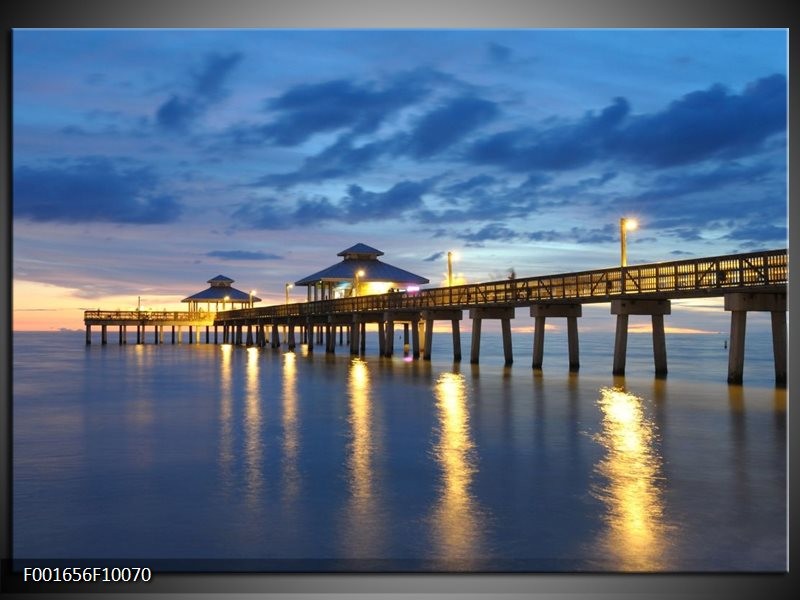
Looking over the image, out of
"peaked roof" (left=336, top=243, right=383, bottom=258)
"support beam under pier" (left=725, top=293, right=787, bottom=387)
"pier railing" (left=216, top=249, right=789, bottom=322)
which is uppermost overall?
"peaked roof" (left=336, top=243, right=383, bottom=258)

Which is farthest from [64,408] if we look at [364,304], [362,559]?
[364,304]

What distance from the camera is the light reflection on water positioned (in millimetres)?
9305

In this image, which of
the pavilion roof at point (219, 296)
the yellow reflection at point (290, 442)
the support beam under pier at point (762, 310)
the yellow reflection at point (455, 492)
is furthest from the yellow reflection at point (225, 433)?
the pavilion roof at point (219, 296)

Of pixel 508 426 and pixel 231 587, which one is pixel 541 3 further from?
pixel 508 426

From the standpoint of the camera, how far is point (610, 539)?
9430mm

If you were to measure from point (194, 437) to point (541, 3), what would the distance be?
13.8 meters

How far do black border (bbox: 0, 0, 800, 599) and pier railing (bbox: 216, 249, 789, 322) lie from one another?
17.9 meters

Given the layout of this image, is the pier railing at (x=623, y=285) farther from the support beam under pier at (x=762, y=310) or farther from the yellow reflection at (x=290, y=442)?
the yellow reflection at (x=290, y=442)

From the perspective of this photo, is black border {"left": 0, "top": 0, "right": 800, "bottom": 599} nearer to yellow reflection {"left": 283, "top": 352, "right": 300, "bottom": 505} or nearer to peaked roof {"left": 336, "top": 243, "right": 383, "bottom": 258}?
yellow reflection {"left": 283, "top": 352, "right": 300, "bottom": 505}

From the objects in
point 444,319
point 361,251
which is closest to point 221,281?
point 361,251

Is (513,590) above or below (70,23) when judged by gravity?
below

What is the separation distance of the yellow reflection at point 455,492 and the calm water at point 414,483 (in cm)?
5

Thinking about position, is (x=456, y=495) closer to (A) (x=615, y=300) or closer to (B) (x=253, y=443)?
(B) (x=253, y=443)

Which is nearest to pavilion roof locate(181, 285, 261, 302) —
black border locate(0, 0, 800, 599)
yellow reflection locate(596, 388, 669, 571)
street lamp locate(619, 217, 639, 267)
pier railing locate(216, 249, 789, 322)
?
pier railing locate(216, 249, 789, 322)
